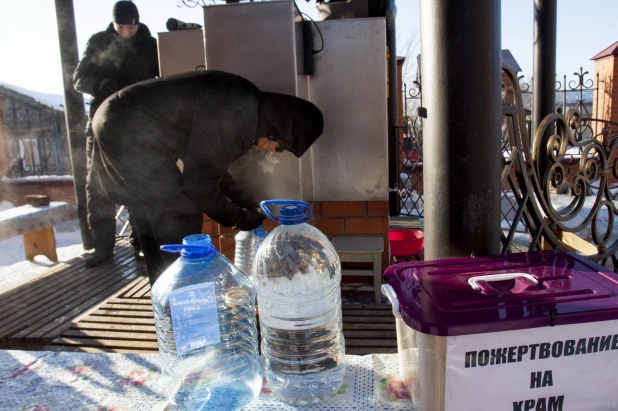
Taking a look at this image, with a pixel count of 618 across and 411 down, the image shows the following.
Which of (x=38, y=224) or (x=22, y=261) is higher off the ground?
(x=38, y=224)

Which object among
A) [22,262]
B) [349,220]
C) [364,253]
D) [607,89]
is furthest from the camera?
[607,89]

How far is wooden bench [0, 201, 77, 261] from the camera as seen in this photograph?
4.45 m

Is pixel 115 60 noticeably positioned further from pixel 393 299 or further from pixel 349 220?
pixel 393 299

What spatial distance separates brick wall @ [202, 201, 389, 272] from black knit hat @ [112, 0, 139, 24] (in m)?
1.97

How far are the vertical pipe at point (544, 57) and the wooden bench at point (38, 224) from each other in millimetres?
4844

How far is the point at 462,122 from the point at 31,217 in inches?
178

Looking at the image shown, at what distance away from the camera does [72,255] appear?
4.93m

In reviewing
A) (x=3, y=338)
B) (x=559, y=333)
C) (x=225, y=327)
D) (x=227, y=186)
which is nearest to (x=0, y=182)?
(x=3, y=338)

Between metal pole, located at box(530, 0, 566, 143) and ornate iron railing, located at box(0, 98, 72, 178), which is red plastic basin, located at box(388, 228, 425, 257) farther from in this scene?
ornate iron railing, located at box(0, 98, 72, 178)

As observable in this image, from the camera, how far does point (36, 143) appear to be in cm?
1024

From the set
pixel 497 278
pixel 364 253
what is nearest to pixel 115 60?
pixel 364 253

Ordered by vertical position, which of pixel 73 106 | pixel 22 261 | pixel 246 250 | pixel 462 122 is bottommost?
pixel 22 261

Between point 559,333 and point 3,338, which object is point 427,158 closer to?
point 559,333

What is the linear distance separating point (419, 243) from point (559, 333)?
2.99 meters
